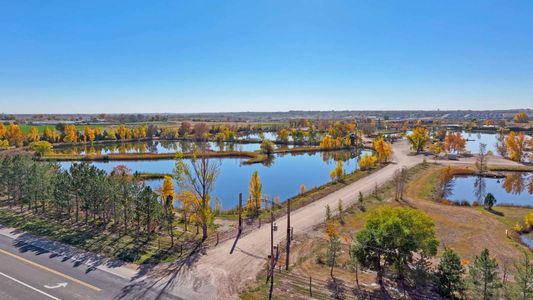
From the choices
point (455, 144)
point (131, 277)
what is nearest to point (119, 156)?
point (131, 277)

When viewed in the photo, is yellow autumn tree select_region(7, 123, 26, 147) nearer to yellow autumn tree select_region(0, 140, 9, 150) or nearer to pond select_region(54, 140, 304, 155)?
yellow autumn tree select_region(0, 140, 9, 150)

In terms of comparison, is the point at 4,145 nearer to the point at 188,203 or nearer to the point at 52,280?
the point at 188,203

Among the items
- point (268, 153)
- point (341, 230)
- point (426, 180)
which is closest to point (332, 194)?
point (341, 230)

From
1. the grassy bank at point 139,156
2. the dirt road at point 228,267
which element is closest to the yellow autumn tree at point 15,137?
the grassy bank at point 139,156

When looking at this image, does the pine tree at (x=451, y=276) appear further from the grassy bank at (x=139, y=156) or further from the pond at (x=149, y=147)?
the pond at (x=149, y=147)

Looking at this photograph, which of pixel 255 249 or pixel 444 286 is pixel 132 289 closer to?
pixel 255 249

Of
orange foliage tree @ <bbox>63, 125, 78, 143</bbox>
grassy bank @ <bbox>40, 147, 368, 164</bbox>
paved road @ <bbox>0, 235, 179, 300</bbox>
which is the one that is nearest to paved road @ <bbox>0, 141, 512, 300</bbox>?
paved road @ <bbox>0, 235, 179, 300</bbox>
